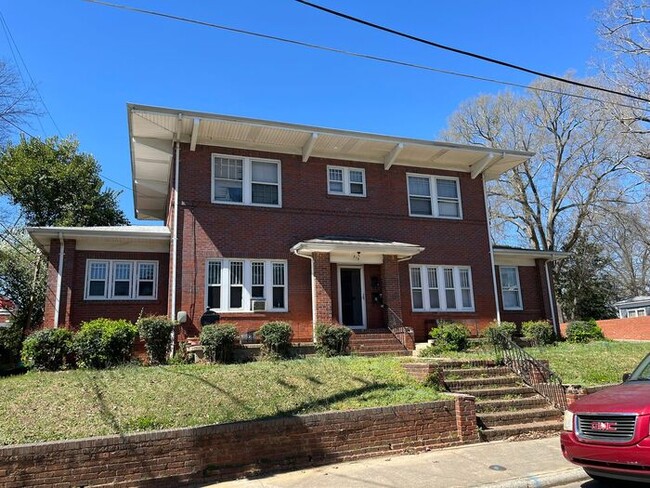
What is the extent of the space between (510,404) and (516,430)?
911 millimetres

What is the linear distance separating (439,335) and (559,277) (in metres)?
23.9

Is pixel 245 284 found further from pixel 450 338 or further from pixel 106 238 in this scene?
pixel 450 338

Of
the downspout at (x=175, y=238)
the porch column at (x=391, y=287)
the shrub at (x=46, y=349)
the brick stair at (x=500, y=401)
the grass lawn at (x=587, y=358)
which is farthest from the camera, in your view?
the porch column at (x=391, y=287)

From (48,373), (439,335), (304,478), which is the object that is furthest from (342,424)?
(439,335)

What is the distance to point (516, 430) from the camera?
9.55 m

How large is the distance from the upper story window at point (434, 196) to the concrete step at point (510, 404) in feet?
29.4

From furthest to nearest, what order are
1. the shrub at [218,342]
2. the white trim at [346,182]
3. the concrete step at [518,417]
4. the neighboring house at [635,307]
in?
1. the neighboring house at [635,307]
2. the white trim at [346,182]
3. the shrub at [218,342]
4. the concrete step at [518,417]

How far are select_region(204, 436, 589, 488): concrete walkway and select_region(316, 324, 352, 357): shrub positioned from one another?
5.82 m

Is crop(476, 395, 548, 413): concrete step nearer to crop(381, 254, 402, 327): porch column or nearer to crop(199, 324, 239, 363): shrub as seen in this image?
crop(381, 254, 402, 327): porch column

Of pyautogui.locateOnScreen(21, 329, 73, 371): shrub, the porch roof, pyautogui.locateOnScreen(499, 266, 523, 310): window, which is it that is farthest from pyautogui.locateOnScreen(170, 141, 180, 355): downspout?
pyautogui.locateOnScreen(499, 266, 523, 310): window

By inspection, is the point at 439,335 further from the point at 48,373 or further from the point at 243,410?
the point at 48,373

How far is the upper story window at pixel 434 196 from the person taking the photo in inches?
733

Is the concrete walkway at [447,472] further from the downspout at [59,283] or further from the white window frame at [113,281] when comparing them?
the white window frame at [113,281]

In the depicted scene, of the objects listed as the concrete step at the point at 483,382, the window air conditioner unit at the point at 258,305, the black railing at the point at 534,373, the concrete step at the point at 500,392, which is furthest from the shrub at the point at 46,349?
the black railing at the point at 534,373
